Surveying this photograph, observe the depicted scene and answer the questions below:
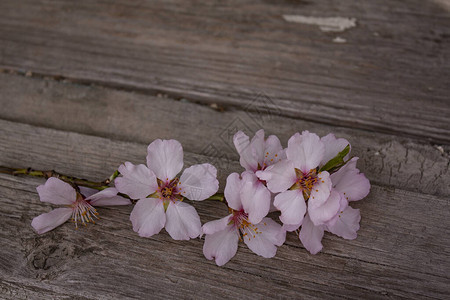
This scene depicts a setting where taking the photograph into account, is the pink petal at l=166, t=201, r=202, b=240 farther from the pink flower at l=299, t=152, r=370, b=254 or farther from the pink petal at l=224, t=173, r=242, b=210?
the pink flower at l=299, t=152, r=370, b=254

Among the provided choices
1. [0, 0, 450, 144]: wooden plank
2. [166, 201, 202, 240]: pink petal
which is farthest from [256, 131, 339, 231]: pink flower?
[0, 0, 450, 144]: wooden plank

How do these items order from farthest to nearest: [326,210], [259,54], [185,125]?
1. [259,54]
2. [185,125]
3. [326,210]

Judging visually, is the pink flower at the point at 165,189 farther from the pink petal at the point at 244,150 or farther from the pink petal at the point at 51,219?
the pink petal at the point at 51,219

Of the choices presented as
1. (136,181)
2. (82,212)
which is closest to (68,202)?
(82,212)

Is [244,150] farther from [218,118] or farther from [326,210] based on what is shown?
[218,118]

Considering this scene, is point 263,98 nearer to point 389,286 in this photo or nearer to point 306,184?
point 306,184
